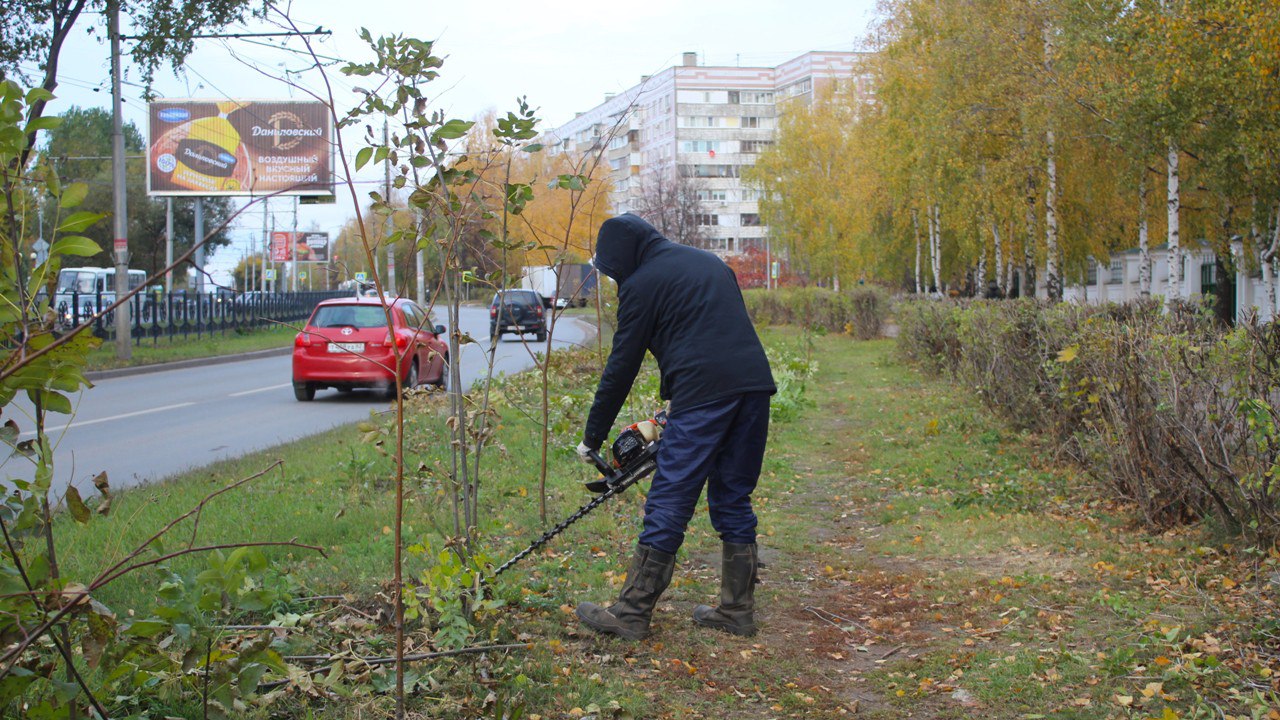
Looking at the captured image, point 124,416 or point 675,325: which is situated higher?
point 675,325

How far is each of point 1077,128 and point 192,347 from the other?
843 inches

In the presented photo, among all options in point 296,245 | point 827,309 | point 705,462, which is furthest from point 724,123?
point 705,462

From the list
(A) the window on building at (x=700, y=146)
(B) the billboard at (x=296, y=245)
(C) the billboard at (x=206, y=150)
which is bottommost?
(B) the billboard at (x=296, y=245)

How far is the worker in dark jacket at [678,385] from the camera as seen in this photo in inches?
→ 173

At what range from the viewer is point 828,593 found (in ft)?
18.0

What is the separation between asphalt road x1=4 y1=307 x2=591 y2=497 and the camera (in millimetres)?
9875

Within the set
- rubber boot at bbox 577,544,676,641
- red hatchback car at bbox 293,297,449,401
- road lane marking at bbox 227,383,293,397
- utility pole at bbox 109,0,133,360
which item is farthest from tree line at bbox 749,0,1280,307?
utility pole at bbox 109,0,133,360

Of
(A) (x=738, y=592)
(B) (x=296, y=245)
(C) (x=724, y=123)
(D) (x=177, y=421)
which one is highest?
(C) (x=724, y=123)

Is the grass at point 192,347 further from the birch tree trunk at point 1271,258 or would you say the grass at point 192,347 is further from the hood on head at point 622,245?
the birch tree trunk at point 1271,258

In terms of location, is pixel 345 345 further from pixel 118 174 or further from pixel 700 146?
pixel 700 146

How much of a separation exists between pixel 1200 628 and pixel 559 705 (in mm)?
2558

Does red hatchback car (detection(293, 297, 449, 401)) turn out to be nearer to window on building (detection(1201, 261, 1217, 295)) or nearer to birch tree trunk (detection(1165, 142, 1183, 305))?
birch tree trunk (detection(1165, 142, 1183, 305))

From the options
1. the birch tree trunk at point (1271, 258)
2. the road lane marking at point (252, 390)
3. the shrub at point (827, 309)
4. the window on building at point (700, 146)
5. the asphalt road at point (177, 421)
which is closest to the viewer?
the asphalt road at point (177, 421)

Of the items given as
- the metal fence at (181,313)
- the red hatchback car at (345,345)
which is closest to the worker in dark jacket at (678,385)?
the red hatchback car at (345,345)
